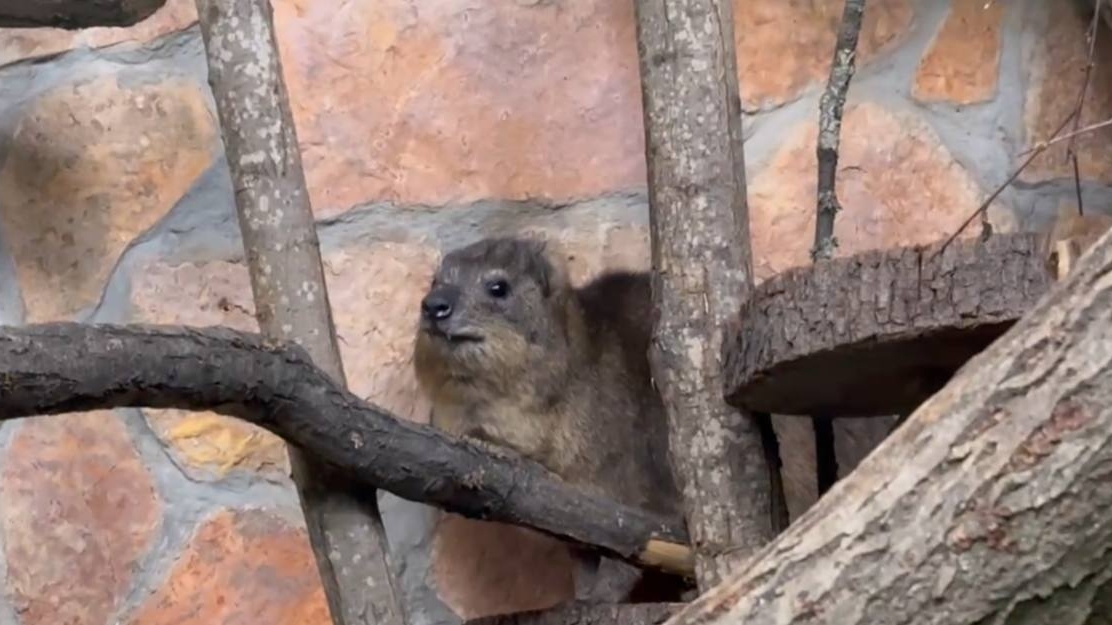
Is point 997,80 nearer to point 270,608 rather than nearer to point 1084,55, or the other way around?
point 1084,55

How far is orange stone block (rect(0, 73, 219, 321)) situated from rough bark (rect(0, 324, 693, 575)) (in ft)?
1.25

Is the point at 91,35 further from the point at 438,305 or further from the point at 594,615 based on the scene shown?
the point at 594,615

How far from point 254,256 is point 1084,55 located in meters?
0.81

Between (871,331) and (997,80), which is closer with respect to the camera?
(871,331)

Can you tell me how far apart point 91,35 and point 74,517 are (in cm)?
43

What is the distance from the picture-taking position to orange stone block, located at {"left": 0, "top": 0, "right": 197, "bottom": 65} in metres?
1.48

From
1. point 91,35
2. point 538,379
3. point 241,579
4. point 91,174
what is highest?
point 91,35

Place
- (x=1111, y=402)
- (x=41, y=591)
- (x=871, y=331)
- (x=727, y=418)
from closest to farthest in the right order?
(x=1111, y=402) → (x=871, y=331) → (x=727, y=418) → (x=41, y=591)

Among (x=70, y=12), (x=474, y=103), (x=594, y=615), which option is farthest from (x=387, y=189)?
(x=594, y=615)

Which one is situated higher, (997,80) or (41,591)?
(997,80)

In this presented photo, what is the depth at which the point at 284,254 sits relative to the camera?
1237 millimetres

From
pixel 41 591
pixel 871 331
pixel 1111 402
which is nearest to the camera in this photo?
pixel 1111 402

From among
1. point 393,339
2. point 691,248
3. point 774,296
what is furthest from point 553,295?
point 774,296

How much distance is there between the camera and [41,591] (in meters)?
1.46
